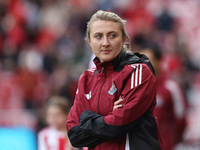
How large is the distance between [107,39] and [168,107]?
2.62 metres

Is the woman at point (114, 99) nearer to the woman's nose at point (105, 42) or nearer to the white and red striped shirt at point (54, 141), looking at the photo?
the woman's nose at point (105, 42)

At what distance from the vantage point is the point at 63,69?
12.1 metres

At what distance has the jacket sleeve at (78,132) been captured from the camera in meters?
3.25

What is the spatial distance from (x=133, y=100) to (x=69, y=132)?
1.92 ft

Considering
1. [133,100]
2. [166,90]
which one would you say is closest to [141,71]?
[133,100]

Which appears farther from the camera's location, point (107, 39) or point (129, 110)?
point (107, 39)

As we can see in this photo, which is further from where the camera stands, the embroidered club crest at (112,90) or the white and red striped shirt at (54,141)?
the white and red striped shirt at (54,141)

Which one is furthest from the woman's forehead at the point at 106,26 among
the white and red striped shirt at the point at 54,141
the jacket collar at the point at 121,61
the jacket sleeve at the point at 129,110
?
the white and red striped shirt at the point at 54,141

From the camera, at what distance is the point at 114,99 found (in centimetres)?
322

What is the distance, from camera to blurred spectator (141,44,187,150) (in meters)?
5.57

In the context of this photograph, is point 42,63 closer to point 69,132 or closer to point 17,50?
point 17,50

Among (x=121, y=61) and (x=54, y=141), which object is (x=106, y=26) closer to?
(x=121, y=61)

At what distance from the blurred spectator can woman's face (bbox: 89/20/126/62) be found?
7.67ft

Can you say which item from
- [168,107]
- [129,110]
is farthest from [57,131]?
[129,110]
